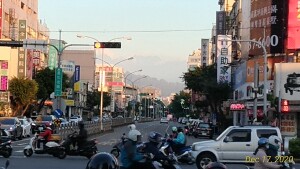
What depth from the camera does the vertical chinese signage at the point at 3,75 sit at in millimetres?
73438

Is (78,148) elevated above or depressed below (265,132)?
below

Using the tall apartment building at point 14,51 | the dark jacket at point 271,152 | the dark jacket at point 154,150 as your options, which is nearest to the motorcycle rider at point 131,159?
the dark jacket at point 271,152

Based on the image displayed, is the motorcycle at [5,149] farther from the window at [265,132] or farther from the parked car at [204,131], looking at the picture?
the parked car at [204,131]

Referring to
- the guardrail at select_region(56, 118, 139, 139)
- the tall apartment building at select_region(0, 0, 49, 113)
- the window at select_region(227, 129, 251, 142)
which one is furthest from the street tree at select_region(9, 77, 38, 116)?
the window at select_region(227, 129, 251, 142)

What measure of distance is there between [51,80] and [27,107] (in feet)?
27.3

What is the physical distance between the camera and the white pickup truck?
73.2ft

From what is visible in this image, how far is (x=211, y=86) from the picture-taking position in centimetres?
7512

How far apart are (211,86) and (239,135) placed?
52708 millimetres

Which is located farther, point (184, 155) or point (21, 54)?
point (21, 54)

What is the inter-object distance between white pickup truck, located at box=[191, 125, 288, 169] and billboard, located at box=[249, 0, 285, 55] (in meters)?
37.3

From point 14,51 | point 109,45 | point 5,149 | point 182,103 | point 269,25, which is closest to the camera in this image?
point 5,149

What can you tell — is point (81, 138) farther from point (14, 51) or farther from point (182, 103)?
point (182, 103)

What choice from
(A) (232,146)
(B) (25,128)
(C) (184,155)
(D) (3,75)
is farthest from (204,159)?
(D) (3,75)

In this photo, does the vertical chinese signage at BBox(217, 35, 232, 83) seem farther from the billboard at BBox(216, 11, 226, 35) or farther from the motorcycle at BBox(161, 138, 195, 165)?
the motorcycle at BBox(161, 138, 195, 165)
